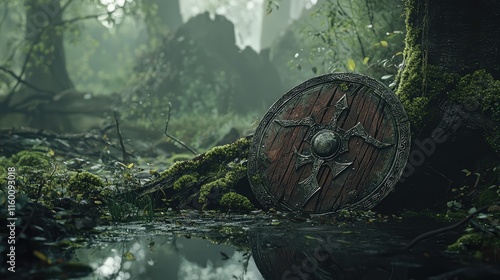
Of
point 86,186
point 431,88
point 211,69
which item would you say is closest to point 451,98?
point 431,88

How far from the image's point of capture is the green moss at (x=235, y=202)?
6.93 metres

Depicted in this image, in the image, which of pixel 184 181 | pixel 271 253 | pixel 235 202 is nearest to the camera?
pixel 271 253

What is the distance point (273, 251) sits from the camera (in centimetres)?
477

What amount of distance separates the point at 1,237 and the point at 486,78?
17.9 ft

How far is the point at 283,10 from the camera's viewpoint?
1474 inches

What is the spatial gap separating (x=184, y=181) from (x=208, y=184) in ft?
1.24

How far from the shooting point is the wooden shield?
6.35m

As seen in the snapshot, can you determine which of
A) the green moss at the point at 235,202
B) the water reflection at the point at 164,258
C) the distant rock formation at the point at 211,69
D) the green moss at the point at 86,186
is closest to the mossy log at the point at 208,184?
the green moss at the point at 235,202

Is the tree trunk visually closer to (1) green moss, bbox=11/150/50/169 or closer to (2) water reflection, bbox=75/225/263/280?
(1) green moss, bbox=11/150/50/169

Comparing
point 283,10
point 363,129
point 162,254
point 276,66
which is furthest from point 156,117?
point 283,10

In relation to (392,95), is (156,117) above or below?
above

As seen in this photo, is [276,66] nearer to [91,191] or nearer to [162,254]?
[91,191]

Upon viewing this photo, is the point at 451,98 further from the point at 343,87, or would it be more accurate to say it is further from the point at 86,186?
the point at 86,186

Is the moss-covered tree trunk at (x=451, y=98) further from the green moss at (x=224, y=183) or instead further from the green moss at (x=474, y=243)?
the green moss at (x=474, y=243)
